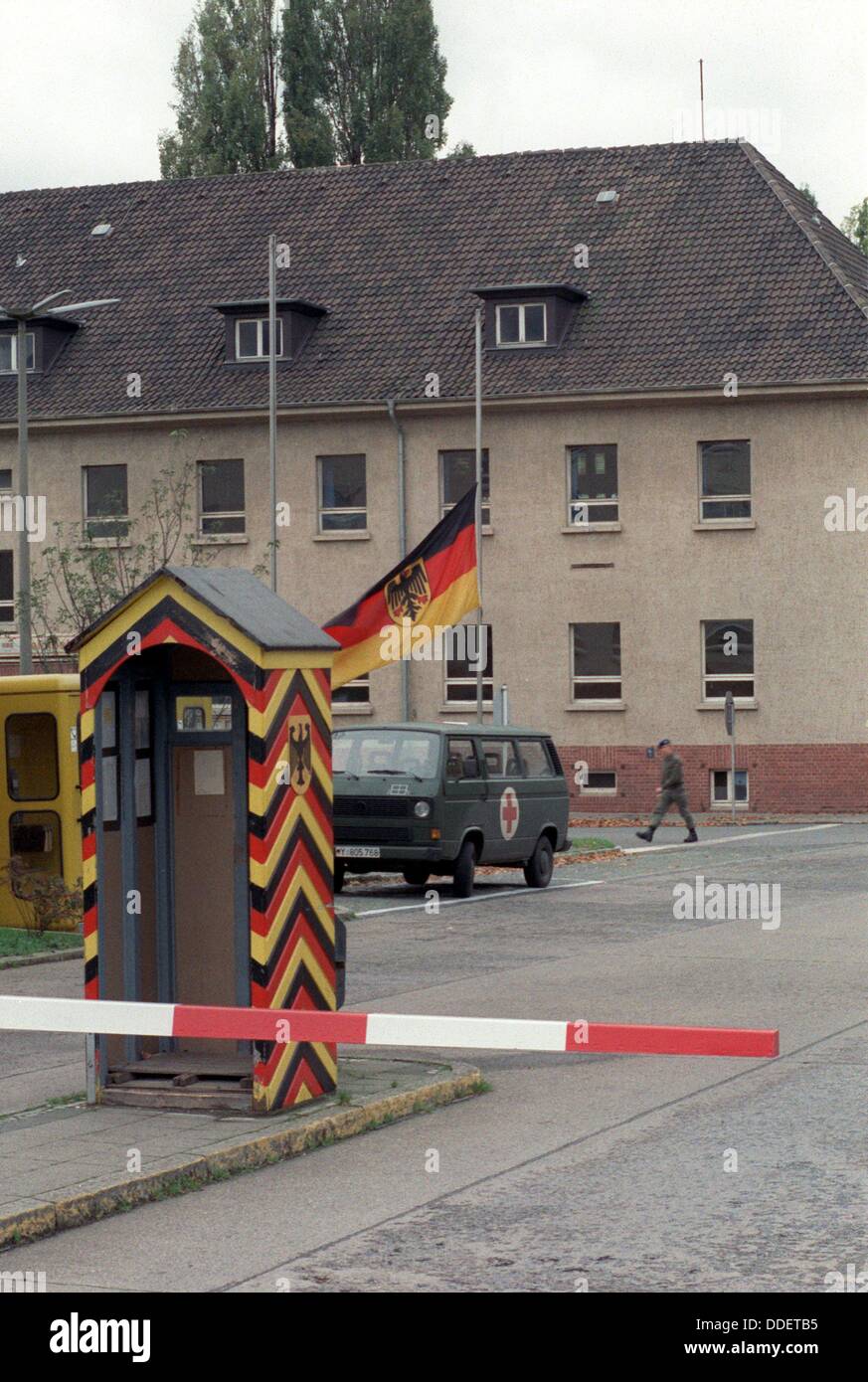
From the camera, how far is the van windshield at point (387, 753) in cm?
2327

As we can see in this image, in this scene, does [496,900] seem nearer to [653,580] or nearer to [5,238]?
[653,580]

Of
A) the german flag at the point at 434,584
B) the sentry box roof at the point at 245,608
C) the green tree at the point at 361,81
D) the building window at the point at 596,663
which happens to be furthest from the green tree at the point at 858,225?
the sentry box roof at the point at 245,608

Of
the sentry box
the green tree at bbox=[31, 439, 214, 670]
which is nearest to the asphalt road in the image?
the sentry box

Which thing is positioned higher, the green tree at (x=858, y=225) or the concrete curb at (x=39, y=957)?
the green tree at (x=858, y=225)

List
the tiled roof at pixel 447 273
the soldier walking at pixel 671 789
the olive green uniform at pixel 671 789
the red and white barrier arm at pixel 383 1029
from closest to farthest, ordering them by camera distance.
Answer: the red and white barrier arm at pixel 383 1029
the olive green uniform at pixel 671 789
the soldier walking at pixel 671 789
the tiled roof at pixel 447 273

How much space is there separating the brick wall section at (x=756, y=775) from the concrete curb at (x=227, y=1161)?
31.7 metres

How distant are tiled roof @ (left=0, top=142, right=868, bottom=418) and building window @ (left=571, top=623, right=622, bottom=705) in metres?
4.84

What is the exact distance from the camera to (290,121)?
185 ft

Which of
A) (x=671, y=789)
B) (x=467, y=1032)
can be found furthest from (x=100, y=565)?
(x=467, y=1032)

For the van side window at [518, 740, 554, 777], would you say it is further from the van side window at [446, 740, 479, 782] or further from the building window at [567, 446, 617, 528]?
the building window at [567, 446, 617, 528]

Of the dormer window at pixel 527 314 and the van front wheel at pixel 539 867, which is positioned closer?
the van front wheel at pixel 539 867

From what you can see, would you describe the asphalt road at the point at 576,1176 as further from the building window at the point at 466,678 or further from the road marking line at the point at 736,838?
the building window at the point at 466,678

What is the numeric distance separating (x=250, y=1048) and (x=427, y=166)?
40.7 meters
